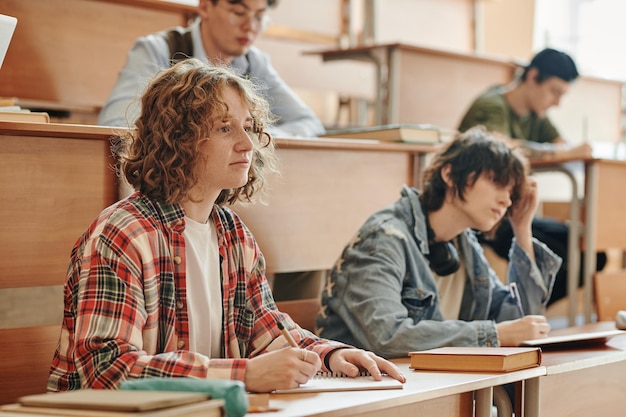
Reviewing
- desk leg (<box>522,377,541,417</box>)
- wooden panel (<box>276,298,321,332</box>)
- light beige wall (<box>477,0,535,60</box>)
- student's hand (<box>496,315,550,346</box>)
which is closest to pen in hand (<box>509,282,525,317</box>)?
student's hand (<box>496,315,550,346</box>)

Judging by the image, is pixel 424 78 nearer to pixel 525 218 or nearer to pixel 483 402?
pixel 525 218

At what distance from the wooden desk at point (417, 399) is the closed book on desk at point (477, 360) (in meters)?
0.02

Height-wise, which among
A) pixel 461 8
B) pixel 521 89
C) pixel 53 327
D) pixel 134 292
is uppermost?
pixel 461 8

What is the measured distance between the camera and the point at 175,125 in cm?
157

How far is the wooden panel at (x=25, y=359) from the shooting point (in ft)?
A: 5.80

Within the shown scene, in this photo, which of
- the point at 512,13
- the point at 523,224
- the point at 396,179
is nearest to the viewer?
the point at 523,224

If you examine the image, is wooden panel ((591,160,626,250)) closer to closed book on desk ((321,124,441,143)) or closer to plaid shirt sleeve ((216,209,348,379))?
closed book on desk ((321,124,441,143))

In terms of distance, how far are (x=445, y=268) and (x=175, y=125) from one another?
89 centimetres

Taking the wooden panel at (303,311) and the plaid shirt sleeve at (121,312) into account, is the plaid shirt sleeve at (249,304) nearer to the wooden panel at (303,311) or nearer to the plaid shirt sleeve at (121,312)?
the plaid shirt sleeve at (121,312)

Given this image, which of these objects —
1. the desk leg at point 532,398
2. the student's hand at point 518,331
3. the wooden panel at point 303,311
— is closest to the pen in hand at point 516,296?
the student's hand at point 518,331

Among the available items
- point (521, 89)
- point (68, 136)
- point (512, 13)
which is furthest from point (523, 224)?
point (512, 13)

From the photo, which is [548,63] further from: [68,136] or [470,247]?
[68,136]

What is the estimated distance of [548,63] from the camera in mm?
4000

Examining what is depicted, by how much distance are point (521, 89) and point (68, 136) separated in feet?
8.30
